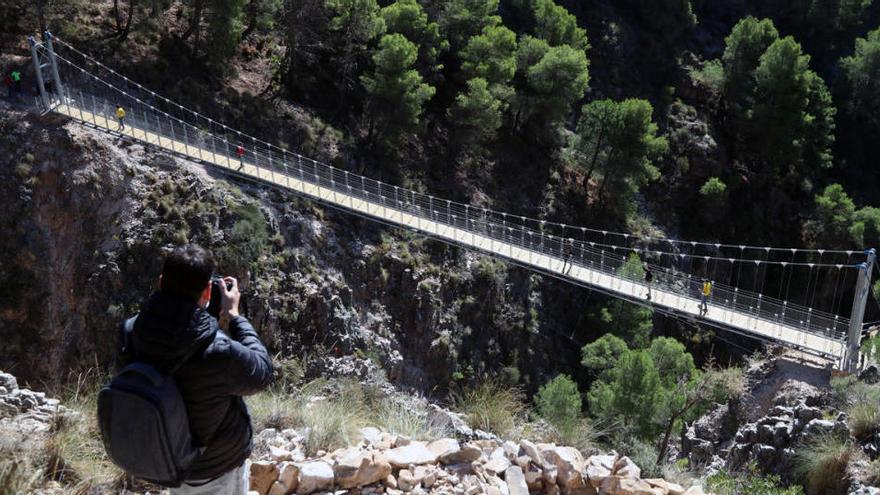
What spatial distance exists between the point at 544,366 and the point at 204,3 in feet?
46.7

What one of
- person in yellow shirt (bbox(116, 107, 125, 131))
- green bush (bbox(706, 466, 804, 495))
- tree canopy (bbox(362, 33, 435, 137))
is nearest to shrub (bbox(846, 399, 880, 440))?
green bush (bbox(706, 466, 804, 495))

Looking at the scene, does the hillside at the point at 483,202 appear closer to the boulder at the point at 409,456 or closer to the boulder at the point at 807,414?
the boulder at the point at 807,414

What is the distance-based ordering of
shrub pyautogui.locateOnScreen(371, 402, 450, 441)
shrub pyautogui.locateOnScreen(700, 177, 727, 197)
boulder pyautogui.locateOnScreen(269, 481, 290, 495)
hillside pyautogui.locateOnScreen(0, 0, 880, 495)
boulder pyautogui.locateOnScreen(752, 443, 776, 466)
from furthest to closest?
shrub pyautogui.locateOnScreen(700, 177, 727, 197) → hillside pyautogui.locateOnScreen(0, 0, 880, 495) → boulder pyautogui.locateOnScreen(752, 443, 776, 466) → shrub pyautogui.locateOnScreen(371, 402, 450, 441) → boulder pyautogui.locateOnScreen(269, 481, 290, 495)

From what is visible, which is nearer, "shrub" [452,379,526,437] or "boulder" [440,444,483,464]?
"boulder" [440,444,483,464]

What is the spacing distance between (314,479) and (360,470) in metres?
0.25

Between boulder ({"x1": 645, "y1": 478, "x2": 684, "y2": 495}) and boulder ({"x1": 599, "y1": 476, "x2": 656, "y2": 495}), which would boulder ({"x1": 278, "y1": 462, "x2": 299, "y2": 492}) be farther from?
boulder ({"x1": 645, "y1": 478, "x2": 684, "y2": 495})

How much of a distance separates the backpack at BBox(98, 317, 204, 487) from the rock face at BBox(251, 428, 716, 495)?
1523 mm

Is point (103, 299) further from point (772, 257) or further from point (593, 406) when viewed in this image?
point (772, 257)

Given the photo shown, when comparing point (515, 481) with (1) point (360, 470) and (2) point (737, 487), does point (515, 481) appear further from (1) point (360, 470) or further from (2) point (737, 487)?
(2) point (737, 487)

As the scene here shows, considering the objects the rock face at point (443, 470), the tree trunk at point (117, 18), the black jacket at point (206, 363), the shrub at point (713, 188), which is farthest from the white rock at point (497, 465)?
the shrub at point (713, 188)

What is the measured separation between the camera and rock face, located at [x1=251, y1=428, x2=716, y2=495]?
13.3ft

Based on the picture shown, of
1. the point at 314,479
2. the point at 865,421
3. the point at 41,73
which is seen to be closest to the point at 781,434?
the point at 865,421

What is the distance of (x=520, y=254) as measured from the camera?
19141mm

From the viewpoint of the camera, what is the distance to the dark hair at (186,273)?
102 inches
